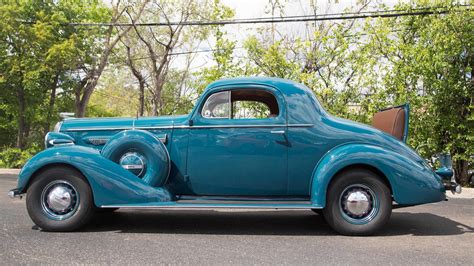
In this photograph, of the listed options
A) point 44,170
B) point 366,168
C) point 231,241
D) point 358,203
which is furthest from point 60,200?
point 366,168

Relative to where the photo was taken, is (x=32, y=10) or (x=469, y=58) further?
(x=32, y=10)

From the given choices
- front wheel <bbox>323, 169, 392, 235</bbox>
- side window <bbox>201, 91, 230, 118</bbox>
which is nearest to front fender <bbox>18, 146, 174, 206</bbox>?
side window <bbox>201, 91, 230, 118</bbox>

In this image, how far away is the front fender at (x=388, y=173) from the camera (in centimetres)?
498

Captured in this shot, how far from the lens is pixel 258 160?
523cm

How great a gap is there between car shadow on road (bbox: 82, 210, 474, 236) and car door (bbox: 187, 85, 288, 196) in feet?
1.64

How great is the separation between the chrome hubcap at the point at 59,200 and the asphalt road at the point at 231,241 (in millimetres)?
263

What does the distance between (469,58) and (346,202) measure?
946cm

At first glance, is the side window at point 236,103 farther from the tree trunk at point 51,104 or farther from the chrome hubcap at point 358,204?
the tree trunk at point 51,104

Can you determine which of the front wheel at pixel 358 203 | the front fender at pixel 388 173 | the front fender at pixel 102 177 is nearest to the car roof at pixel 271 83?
the front fender at pixel 388 173

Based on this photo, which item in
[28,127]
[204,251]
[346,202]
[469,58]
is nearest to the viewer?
[204,251]

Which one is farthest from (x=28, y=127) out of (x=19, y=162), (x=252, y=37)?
(x=252, y=37)

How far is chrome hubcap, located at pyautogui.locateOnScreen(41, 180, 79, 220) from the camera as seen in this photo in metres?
5.08

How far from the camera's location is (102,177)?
5.02m

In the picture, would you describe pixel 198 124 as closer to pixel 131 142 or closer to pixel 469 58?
pixel 131 142
